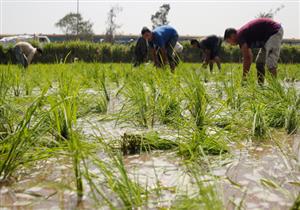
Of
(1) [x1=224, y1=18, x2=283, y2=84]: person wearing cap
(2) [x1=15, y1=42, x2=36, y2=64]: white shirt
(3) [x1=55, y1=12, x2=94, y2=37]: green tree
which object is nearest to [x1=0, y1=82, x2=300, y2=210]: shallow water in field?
(1) [x1=224, y1=18, x2=283, y2=84]: person wearing cap

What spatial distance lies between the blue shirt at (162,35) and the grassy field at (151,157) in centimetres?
274

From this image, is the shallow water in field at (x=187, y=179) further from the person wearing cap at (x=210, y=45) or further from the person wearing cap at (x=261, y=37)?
the person wearing cap at (x=210, y=45)

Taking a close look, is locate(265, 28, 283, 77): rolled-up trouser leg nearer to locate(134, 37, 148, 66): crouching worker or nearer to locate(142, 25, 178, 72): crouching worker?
locate(142, 25, 178, 72): crouching worker

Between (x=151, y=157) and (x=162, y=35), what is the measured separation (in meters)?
4.29

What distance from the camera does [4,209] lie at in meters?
0.98

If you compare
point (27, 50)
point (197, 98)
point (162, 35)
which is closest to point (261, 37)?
point (162, 35)

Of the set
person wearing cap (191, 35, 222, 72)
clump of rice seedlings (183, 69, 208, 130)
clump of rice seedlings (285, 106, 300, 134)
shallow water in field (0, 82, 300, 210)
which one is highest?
person wearing cap (191, 35, 222, 72)

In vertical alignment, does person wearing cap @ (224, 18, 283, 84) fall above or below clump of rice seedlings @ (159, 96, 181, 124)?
above

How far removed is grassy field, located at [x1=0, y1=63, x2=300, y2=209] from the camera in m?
0.95

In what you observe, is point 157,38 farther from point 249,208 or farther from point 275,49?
point 249,208

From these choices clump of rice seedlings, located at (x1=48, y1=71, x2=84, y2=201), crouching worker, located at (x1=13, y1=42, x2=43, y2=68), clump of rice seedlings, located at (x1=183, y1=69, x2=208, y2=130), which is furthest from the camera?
crouching worker, located at (x1=13, y1=42, x2=43, y2=68)

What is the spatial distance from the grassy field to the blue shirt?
2.74 meters

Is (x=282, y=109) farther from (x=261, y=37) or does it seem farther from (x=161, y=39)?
(x=161, y=39)

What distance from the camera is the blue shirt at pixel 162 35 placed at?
5.07m
